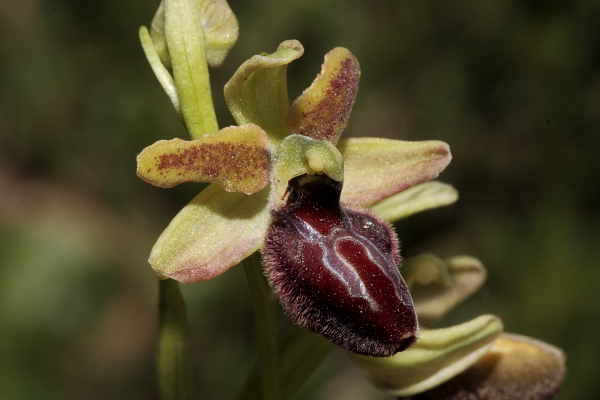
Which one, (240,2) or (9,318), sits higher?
(240,2)

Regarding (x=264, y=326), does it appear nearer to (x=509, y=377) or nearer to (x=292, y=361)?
(x=292, y=361)

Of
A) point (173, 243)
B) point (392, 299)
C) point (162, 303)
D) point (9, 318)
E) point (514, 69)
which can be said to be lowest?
point (9, 318)

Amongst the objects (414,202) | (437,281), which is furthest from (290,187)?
(437,281)

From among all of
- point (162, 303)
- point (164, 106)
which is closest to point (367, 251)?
point (162, 303)

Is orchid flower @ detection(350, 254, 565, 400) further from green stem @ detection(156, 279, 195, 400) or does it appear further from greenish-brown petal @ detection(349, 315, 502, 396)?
green stem @ detection(156, 279, 195, 400)

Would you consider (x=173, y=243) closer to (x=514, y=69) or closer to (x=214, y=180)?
(x=214, y=180)

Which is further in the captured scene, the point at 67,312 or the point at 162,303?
the point at 67,312

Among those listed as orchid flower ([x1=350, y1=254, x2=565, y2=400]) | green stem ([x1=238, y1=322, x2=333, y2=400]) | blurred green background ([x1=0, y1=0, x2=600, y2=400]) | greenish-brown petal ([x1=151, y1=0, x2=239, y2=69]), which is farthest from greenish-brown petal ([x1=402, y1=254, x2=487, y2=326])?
blurred green background ([x1=0, y1=0, x2=600, y2=400])
